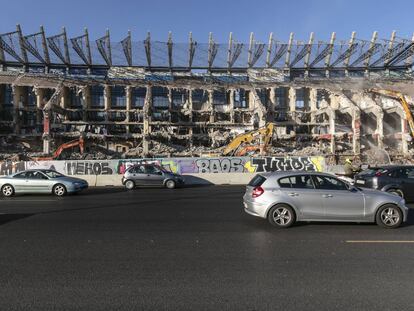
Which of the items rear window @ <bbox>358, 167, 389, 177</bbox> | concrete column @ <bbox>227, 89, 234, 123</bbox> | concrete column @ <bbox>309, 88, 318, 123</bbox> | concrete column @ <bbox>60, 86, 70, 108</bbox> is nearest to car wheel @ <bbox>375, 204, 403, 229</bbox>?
rear window @ <bbox>358, 167, 389, 177</bbox>

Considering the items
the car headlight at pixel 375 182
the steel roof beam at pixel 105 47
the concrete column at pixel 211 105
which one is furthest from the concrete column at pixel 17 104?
the car headlight at pixel 375 182

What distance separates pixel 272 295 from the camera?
191 inches

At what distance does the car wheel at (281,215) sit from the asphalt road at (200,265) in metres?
0.29

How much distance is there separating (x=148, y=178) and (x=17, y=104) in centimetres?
4012

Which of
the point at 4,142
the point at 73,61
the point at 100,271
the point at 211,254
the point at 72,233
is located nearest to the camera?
the point at 100,271

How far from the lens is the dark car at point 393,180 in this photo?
1377 centimetres

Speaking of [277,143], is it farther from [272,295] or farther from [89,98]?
[272,295]

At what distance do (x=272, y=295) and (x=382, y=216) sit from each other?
5534 mm

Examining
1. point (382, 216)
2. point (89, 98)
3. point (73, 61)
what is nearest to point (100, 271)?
point (382, 216)

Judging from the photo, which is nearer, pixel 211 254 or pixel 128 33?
pixel 211 254

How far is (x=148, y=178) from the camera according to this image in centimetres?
2327

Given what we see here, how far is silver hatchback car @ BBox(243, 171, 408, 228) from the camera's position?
360 inches

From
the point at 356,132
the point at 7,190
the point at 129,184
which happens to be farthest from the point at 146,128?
the point at 7,190

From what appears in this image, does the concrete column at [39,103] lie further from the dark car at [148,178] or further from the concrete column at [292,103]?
the dark car at [148,178]
